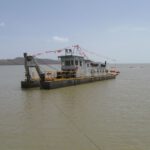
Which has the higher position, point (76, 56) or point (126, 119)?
point (76, 56)

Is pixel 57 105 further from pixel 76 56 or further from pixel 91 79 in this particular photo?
pixel 91 79

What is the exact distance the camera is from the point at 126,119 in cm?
1066

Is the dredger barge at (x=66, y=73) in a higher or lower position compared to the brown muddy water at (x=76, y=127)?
higher

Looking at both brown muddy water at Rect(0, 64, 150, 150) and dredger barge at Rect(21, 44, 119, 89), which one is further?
dredger barge at Rect(21, 44, 119, 89)

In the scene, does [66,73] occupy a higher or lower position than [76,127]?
higher

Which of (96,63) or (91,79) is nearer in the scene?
(91,79)

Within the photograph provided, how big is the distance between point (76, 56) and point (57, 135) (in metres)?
17.8

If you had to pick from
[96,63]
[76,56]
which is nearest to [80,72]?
[76,56]

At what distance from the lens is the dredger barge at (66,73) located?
22188 millimetres

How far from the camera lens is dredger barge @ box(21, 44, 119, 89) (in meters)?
22.2

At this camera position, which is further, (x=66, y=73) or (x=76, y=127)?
(x=66, y=73)

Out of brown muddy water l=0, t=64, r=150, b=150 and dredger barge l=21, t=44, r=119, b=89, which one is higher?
dredger barge l=21, t=44, r=119, b=89

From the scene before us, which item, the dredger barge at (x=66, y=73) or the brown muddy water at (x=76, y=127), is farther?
the dredger barge at (x=66, y=73)

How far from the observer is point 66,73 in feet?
83.5
